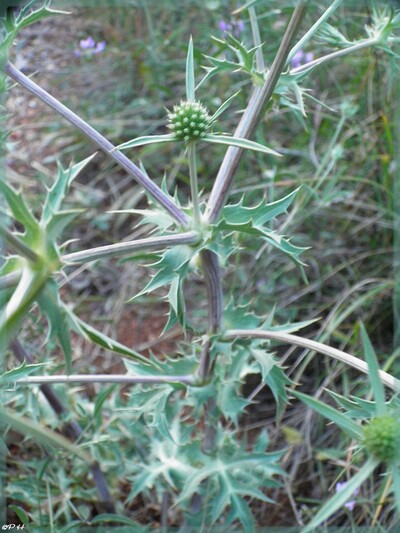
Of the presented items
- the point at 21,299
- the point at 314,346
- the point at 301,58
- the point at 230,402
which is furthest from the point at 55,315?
the point at 301,58

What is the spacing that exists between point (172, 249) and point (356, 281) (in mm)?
1033

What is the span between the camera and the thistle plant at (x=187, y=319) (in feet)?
2.62

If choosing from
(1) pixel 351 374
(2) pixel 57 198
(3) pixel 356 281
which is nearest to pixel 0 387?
(2) pixel 57 198

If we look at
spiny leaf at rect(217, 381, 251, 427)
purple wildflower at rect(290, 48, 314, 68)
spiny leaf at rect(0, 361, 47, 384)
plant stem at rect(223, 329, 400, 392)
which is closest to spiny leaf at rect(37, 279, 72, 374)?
spiny leaf at rect(0, 361, 47, 384)

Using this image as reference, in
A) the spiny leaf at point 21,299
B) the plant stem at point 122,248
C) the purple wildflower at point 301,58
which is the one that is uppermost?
the purple wildflower at point 301,58

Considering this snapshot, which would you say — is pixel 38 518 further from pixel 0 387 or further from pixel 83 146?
pixel 83 146

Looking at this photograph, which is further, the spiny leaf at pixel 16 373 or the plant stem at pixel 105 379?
the plant stem at pixel 105 379

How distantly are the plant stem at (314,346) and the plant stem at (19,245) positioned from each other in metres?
0.43

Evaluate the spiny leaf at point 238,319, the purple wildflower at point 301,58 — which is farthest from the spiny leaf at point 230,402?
the purple wildflower at point 301,58

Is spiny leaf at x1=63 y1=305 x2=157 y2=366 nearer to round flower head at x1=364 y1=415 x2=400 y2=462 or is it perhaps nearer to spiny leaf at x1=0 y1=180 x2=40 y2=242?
spiny leaf at x1=0 y1=180 x2=40 y2=242

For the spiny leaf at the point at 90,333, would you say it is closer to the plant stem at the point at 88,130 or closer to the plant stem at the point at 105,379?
the plant stem at the point at 105,379

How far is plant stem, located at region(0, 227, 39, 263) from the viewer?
0.74 metres

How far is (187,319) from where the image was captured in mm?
1119

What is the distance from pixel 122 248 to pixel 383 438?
44 cm
